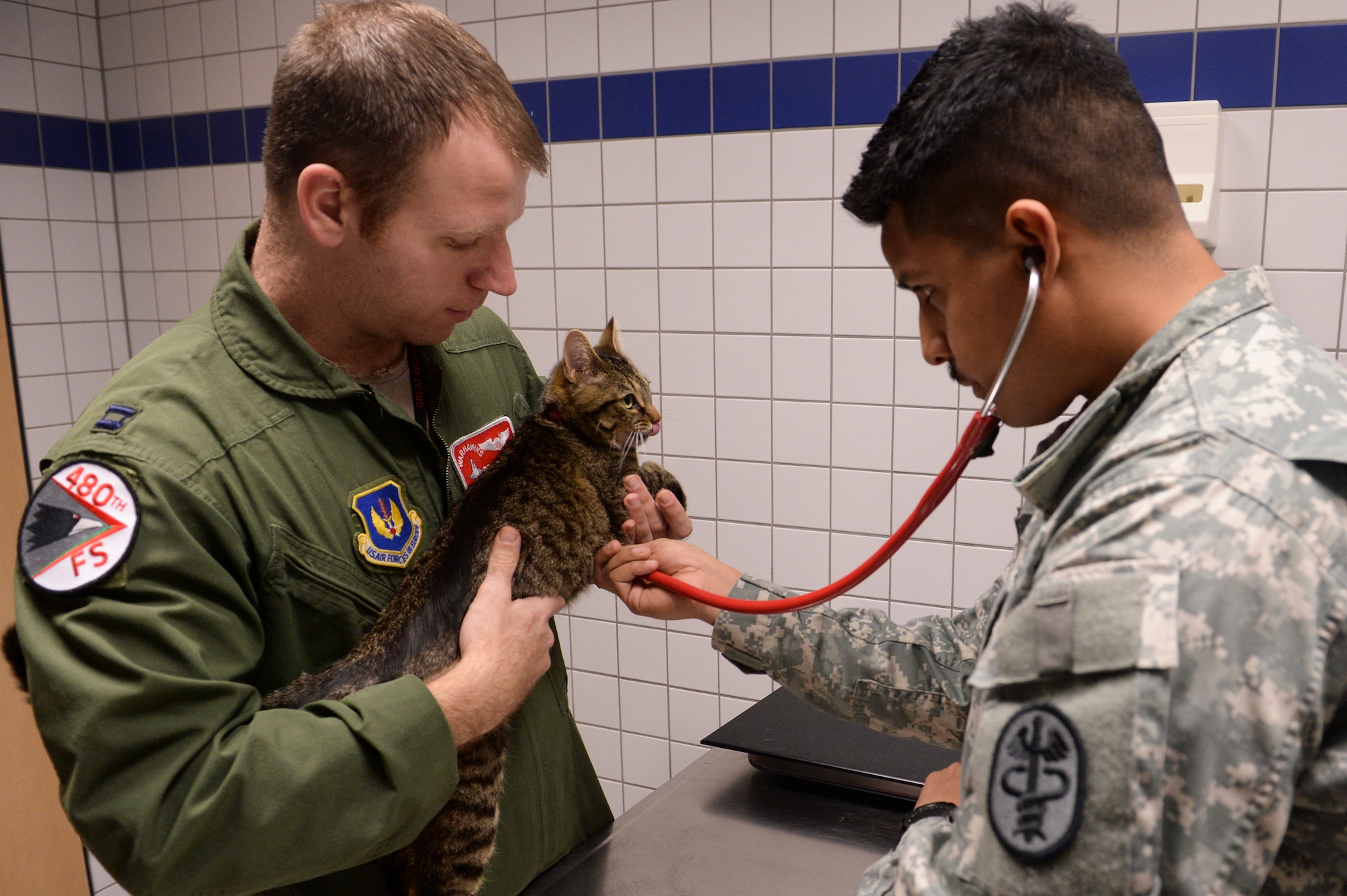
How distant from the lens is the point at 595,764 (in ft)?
10.2

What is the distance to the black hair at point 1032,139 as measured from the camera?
87cm

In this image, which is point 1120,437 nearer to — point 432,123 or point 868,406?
point 432,123

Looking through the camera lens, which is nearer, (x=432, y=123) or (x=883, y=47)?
(x=432, y=123)

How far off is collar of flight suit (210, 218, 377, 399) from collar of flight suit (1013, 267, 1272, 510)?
2.95ft

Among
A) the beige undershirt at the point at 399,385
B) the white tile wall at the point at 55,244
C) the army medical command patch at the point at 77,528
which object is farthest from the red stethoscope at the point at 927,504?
the white tile wall at the point at 55,244

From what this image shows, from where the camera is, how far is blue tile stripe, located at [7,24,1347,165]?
208 cm

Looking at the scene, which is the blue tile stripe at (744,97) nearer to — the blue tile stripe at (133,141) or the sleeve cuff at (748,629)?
→ the blue tile stripe at (133,141)

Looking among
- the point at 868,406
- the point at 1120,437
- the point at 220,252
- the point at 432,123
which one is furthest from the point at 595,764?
the point at 1120,437

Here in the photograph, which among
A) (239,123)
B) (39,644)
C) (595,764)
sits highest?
(239,123)

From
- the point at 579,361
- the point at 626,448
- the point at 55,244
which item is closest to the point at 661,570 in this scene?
the point at 626,448

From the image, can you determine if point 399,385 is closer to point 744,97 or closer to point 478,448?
point 478,448

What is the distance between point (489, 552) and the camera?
4.61 feet

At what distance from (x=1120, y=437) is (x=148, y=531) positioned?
0.98m

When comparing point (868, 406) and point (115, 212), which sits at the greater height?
point (115, 212)
